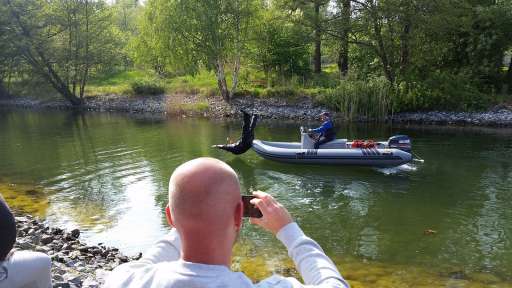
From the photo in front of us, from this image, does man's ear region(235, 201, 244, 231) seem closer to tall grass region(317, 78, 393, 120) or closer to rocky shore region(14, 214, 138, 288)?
rocky shore region(14, 214, 138, 288)

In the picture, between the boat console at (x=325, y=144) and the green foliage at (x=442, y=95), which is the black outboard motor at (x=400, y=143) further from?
the green foliage at (x=442, y=95)

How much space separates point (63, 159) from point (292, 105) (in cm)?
1258

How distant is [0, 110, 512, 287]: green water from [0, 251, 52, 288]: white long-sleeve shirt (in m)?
4.33

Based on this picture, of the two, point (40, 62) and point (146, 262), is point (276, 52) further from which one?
point (146, 262)

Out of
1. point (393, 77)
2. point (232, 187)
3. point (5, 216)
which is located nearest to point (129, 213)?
point (5, 216)

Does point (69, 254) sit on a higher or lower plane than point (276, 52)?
lower

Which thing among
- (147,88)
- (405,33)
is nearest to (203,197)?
(405,33)

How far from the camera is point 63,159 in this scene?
1377 cm

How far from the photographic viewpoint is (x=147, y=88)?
29.1m

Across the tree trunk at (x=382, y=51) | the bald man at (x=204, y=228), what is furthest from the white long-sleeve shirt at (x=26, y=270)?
the tree trunk at (x=382, y=51)

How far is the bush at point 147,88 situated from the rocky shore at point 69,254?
21665mm

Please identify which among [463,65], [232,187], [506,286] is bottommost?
[506,286]

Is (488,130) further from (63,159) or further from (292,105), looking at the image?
(63,159)

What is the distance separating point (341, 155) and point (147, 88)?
65.1ft
